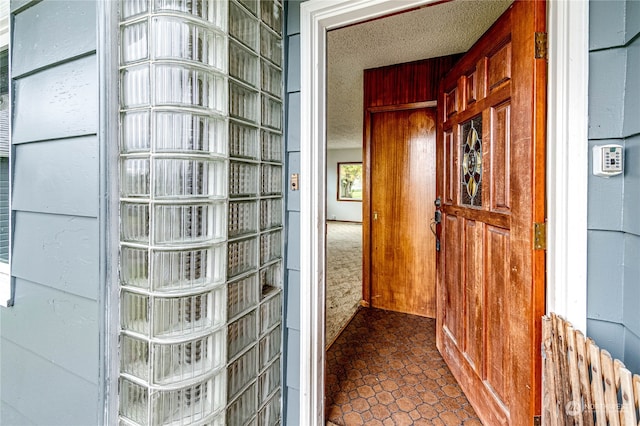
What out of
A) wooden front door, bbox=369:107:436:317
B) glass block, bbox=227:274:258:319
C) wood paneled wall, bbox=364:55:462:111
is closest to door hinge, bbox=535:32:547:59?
glass block, bbox=227:274:258:319

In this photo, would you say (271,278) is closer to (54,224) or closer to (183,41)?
(54,224)

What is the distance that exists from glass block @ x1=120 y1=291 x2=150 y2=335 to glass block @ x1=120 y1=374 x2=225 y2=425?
190 millimetres

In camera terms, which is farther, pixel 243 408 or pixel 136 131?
pixel 243 408

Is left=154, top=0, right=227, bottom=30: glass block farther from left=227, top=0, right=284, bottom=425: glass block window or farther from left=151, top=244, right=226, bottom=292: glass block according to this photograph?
left=151, top=244, right=226, bottom=292: glass block

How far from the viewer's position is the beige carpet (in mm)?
2867

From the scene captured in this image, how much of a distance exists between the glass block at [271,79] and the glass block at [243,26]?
0.31 ft

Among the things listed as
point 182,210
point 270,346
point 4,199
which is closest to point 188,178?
point 182,210

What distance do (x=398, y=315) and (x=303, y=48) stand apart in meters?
2.61

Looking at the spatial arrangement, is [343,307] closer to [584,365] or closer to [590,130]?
[584,365]

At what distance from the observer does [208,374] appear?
1.01 m

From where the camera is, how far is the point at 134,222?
977mm

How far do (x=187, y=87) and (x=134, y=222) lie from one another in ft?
1.61

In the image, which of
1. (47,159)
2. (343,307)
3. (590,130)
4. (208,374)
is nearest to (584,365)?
(590,130)

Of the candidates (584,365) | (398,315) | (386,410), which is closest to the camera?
(584,365)
